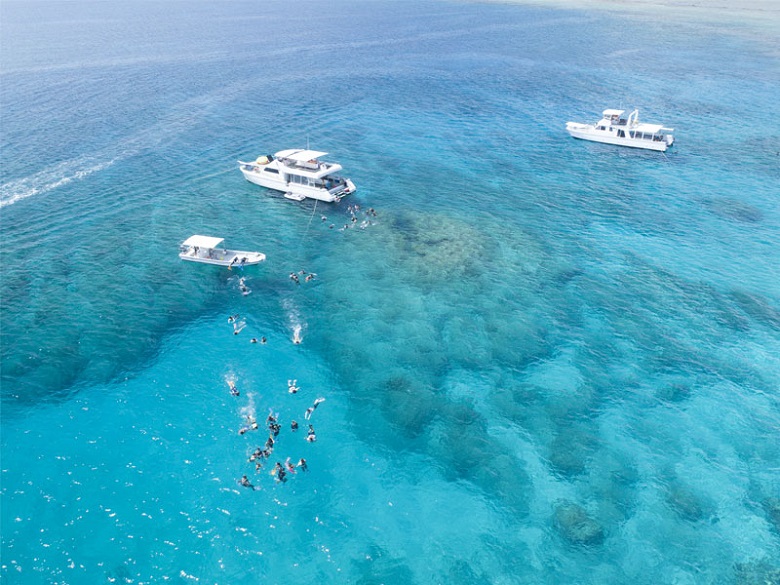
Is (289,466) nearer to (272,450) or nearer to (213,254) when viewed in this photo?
(272,450)

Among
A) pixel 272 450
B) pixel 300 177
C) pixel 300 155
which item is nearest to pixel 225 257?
pixel 300 177

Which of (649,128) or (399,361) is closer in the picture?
(399,361)

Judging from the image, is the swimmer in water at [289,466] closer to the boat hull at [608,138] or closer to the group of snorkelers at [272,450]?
the group of snorkelers at [272,450]

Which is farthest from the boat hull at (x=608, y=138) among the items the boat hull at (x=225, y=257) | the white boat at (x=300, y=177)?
the boat hull at (x=225, y=257)

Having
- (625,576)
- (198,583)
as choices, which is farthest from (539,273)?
(198,583)

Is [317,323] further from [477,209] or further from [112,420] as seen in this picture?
[477,209]

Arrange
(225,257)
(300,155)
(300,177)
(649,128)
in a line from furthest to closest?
(649,128), (300,155), (300,177), (225,257)
